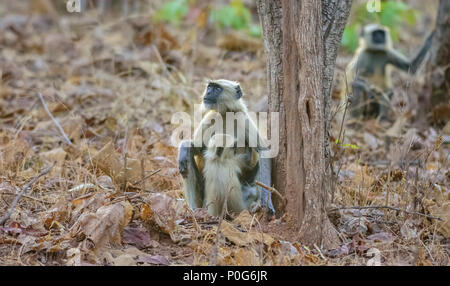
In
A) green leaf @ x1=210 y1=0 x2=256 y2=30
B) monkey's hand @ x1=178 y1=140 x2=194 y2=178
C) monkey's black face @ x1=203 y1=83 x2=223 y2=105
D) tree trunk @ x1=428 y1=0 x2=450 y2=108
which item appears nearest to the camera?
monkey's hand @ x1=178 y1=140 x2=194 y2=178

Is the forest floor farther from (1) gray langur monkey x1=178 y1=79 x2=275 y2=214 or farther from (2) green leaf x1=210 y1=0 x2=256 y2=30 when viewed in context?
(2) green leaf x1=210 y1=0 x2=256 y2=30

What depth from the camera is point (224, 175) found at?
4.60 m

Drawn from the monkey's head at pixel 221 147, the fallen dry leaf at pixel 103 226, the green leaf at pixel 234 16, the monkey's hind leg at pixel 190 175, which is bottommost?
the fallen dry leaf at pixel 103 226

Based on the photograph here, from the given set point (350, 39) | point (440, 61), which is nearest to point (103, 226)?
point (440, 61)

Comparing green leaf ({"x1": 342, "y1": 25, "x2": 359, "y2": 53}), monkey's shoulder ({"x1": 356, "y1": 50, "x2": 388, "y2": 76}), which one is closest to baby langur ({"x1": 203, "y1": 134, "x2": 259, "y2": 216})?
monkey's shoulder ({"x1": 356, "y1": 50, "x2": 388, "y2": 76})

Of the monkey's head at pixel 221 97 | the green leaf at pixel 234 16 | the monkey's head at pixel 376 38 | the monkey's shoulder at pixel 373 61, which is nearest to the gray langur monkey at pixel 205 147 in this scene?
the monkey's head at pixel 221 97

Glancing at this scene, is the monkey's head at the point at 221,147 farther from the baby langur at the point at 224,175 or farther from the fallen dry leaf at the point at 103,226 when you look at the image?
the fallen dry leaf at the point at 103,226

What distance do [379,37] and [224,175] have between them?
577 centimetres

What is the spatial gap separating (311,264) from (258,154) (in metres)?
1.26

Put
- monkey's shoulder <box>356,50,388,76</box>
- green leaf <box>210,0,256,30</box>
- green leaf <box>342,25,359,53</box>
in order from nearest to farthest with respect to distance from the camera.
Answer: monkey's shoulder <box>356,50,388,76</box> → green leaf <box>342,25,359,53</box> → green leaf <box>210,0,256,30</box>

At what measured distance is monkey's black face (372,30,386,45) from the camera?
371 inches

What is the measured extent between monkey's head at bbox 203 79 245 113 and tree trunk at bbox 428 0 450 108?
11.9 feet

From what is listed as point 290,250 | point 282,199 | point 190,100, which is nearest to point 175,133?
point 190,100

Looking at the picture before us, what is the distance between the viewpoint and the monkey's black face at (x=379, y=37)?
943 centimetres
